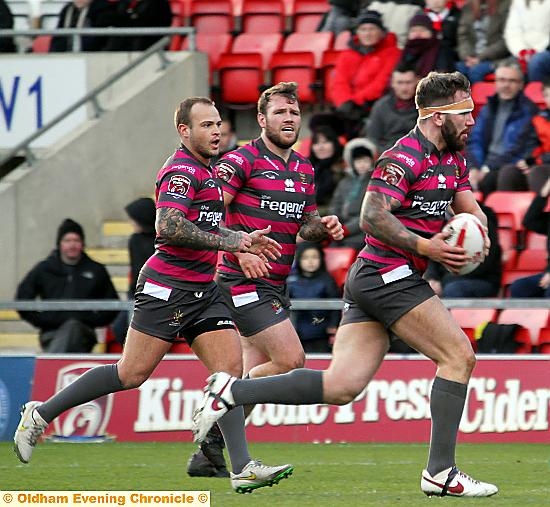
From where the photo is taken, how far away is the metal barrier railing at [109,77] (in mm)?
16016

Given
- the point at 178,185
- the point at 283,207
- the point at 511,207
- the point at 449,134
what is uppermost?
the point at 449,134

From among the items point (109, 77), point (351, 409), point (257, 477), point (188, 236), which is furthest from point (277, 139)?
point (109, 77)

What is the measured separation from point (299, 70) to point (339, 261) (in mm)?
3749

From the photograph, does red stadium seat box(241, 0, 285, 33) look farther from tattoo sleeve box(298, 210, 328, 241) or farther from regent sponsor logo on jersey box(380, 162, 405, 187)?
regent sponsor logo on jersey box(380, 162, 405, 187)

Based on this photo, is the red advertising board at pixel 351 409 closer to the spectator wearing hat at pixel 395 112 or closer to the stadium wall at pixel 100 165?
the spectator wearing hat at pixel 395 112

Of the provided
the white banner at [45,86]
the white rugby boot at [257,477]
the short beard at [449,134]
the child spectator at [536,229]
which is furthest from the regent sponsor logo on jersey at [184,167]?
the white banner at [45,86]

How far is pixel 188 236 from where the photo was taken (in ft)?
27.4

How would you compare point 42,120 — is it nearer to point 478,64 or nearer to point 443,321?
point 478,64

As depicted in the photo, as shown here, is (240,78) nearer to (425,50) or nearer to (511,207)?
(425,50)

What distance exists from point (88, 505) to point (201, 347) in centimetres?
155

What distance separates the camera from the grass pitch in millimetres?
8086

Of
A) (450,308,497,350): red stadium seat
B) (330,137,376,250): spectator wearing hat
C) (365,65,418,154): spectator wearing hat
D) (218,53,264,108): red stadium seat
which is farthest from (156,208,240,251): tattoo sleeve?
(218,53,264,108): red stadium seat

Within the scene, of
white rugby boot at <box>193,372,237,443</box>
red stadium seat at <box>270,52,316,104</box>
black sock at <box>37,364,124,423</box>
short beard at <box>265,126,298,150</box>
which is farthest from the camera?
red stadium seat at <box>270,52,316,104</box>

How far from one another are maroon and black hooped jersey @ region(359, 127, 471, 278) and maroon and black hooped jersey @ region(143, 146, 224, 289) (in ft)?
3.33
